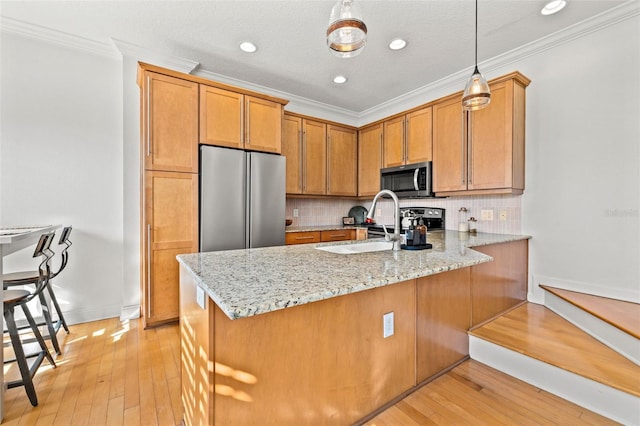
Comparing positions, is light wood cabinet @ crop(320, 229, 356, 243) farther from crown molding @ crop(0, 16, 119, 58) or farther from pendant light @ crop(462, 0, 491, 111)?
crown molding @ crop(0, 16, 119, 58)

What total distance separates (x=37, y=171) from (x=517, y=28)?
4.49 meters

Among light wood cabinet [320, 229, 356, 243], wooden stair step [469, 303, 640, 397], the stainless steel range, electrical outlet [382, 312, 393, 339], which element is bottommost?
wooden stair step [469, 303, 640, 397]

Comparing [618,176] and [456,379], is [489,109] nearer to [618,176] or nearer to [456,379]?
[618,176]

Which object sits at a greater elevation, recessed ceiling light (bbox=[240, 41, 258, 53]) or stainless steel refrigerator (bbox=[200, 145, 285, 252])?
recessed ceiling light (bbox=[240, 41, 258, 53])

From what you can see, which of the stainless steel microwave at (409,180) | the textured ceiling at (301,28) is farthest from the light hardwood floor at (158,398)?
the textured ceiling at (301,28)

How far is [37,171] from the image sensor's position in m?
2.49

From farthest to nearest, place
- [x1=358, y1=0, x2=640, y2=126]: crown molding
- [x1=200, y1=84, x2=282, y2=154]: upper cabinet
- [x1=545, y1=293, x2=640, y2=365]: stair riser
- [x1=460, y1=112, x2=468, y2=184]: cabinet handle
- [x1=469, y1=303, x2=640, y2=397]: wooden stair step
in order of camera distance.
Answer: [x1=460, y1=112, x2=468, y2=184]: cabinet handle → [x1=200, y1=84, x2=282, y2=154]: upper cabinet → [x1=358, y1=0, x2=640, y2=126]: crown molding → [x1=545, y1=293, x2=640, y2=365]: stair riser → [x1=469, y1=303, x2=640, y2=397]: wooden stair step

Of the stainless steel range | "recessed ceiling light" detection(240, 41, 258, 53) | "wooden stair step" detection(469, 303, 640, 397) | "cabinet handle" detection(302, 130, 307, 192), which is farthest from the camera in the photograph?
"cabinet handle" detection(302, 130, 307, 192)

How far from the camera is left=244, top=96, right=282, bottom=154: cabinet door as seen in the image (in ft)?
9.78

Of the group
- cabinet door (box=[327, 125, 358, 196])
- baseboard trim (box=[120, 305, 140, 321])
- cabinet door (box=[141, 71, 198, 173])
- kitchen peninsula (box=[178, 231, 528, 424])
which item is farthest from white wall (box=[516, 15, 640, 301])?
baseboard trim (box=[120, 305, 140, 321])

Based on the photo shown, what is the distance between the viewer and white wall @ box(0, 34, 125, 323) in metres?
2.43

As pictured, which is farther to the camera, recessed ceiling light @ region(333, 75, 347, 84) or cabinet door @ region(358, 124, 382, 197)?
cabinet door @ region(358, 124, 382, 197)

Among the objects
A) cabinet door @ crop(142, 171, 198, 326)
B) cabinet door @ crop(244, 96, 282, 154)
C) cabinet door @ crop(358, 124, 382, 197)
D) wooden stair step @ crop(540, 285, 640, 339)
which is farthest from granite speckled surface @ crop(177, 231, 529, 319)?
cabinet door @ crop(358, 124, 382, 197)

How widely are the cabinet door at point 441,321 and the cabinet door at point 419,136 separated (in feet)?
5.85
